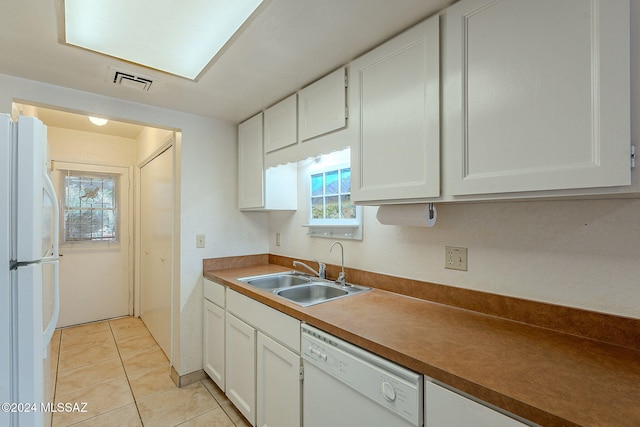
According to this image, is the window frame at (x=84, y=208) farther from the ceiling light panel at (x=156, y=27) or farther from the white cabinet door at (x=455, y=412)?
the white cabinet door at (x=455, y=412)

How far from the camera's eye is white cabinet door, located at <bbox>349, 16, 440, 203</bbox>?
1.20 meters

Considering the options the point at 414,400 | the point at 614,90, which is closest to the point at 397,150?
the point at 614,90

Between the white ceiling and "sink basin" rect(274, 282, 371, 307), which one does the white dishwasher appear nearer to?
"sink basin" rect(274, 282, 371, 307)

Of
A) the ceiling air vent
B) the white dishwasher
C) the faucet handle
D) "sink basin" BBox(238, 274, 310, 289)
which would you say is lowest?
the white dishwasher

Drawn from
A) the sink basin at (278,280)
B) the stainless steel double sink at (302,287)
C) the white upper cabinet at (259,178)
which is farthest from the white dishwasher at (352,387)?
the white upper cabinet at (259,178)

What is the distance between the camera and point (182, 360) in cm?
235

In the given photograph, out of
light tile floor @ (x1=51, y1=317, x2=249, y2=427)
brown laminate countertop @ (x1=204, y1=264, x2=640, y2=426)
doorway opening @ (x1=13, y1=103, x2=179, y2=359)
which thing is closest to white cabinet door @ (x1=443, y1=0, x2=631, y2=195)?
brown laminate countertop @ (x1=204, y1=264, x2=640, y2=426)

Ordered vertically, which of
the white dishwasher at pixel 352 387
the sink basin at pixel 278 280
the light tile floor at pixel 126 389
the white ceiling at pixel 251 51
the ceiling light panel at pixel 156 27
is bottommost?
the light tile floor at pixel 126 389

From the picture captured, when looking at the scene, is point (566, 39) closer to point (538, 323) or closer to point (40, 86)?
point (538, 323)

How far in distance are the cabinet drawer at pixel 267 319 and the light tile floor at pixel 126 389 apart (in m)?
0.73

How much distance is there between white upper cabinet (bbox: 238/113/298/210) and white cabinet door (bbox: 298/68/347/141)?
52cm

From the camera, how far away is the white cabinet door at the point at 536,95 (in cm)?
79

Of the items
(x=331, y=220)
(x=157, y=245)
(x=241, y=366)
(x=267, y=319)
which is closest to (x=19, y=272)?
(x=267, y=319)

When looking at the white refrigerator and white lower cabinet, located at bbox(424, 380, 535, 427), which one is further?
the white refrigerator
